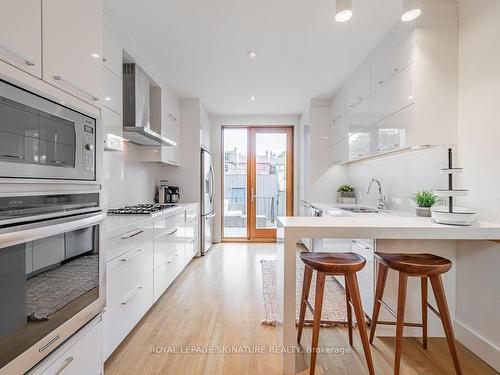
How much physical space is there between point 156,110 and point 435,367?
11.9 ft

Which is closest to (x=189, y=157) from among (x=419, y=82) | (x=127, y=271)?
(x=127, y=271)

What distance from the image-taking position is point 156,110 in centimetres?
339

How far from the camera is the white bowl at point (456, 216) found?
5.47ft

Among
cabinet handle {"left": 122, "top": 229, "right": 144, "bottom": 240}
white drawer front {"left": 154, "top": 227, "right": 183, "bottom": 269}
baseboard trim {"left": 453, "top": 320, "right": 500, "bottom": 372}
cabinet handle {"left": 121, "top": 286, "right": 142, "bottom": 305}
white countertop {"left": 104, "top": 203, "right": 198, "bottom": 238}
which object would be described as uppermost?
white countertop {"left": 104, "top": 203, "right": 198, "bottom": 238}

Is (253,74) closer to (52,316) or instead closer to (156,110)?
(156,110)

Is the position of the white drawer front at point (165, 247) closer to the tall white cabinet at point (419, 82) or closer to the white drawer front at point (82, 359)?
the white drawer front at point (82, 359)

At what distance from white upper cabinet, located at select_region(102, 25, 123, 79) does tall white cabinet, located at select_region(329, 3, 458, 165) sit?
95.0 inches

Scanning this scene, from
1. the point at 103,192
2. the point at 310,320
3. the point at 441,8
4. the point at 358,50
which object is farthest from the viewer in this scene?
the point at 358,50

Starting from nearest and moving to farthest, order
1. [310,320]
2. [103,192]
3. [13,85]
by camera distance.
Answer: [13,85] < [103,192] < [310,320]

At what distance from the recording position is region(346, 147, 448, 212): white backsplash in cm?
230

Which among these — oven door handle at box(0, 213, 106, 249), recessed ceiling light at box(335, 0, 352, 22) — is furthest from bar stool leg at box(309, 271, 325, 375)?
recessed ceiling light at box(335, 0, 352, 22)

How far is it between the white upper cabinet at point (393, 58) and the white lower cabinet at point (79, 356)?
2.80 m

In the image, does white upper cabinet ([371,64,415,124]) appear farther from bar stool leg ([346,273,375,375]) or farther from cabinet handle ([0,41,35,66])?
cabinet handle ([0,41,35,66])

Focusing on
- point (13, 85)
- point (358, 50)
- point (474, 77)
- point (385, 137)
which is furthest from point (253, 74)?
point (13, 85)
